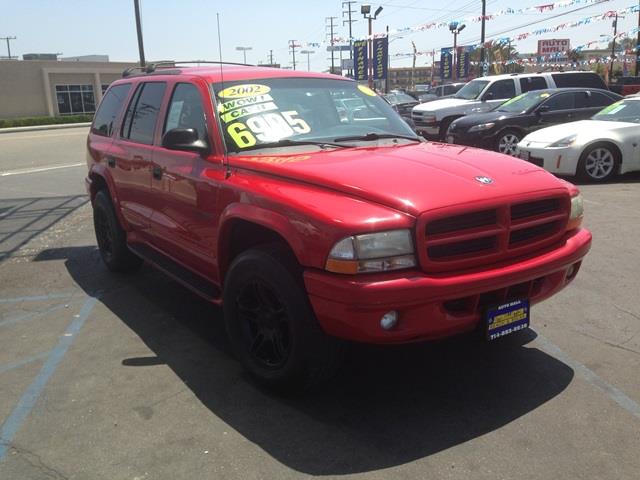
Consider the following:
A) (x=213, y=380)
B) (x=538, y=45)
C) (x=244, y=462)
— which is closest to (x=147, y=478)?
(x=244, y=462)

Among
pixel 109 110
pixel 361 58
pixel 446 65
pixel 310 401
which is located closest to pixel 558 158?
pixel 109 110

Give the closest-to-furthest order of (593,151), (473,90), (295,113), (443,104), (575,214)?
(575,214), (295,113), (593,151), (443,104), (473,90)

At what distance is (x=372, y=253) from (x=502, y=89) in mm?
15289

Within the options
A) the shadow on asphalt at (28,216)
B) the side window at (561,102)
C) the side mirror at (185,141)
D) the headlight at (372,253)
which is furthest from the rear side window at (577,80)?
the headlight at (372,253)

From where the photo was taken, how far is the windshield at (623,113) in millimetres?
10310

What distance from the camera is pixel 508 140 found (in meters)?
12.2

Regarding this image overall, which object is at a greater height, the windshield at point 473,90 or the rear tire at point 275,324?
the windshield at point 473,90

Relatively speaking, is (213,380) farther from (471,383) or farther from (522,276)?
(522,276)

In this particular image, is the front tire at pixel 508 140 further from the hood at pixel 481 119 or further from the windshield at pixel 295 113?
the windshield at pixel 295 113

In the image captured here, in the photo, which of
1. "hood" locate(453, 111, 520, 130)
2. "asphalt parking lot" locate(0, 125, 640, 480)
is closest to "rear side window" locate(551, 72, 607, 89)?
"hood" locate(453, 111, 520, 130)

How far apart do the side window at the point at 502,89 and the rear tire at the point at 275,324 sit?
48.8 ft

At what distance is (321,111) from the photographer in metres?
4.25

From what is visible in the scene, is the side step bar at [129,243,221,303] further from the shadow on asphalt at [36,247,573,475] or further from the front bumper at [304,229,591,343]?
the front bumper at [304,229,591,343]

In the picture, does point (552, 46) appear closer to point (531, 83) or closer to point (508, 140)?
point (531, 83)
